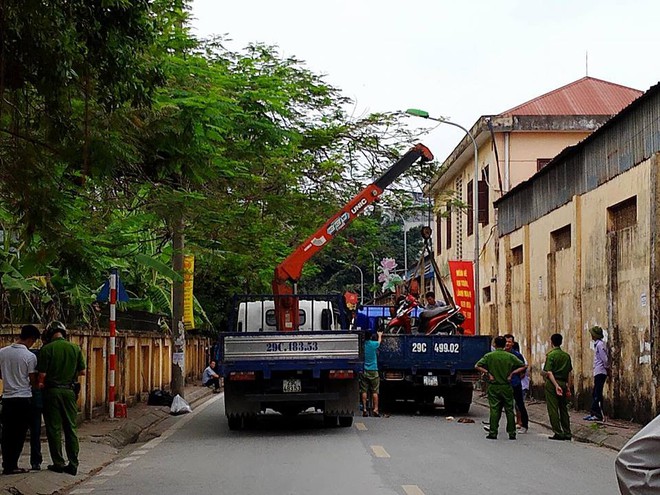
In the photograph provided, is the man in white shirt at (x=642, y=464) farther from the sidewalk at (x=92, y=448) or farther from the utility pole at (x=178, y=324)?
the utility pole at (x=178, y=324)

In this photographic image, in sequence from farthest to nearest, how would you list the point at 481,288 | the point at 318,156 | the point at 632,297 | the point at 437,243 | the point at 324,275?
1. the point at 324,275
2. the point at 437,243
3. the point at 481,288
4. the point at 318,156
5. the point at 632,297

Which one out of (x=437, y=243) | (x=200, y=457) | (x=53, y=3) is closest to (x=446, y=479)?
(x=200, y=457)

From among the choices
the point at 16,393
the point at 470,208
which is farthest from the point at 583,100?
the point at 16,393

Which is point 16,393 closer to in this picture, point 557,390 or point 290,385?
point 290,385

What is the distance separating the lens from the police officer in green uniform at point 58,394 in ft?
41.4

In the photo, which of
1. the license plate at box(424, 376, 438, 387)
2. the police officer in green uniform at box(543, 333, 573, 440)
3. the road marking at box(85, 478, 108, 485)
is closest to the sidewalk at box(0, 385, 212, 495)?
the road marking at box(85, 478, 108, 485)

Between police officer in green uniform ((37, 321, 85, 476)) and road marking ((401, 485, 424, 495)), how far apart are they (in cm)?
419

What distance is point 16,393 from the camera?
495 inches

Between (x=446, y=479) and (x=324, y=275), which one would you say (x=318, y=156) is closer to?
(x=446, y=479)

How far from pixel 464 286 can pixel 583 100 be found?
8.50 m

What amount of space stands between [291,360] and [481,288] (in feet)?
67.1

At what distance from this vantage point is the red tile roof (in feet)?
119

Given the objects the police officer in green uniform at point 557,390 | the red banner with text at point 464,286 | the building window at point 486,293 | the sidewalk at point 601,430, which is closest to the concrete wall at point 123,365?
the sidewalk at point 601,430

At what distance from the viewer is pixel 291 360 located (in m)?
17.7
